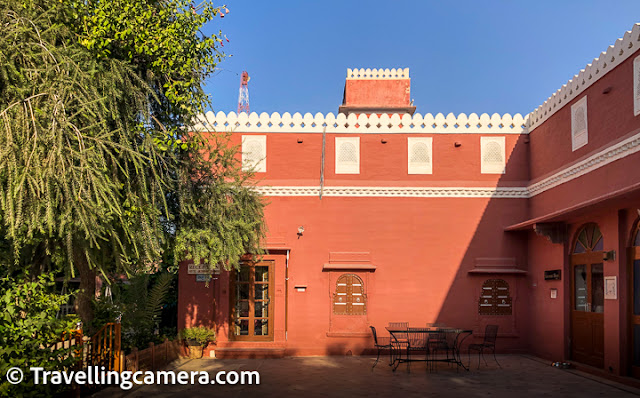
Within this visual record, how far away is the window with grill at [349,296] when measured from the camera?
44.2 ft

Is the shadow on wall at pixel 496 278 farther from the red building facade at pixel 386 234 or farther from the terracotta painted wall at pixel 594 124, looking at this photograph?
the terracotta painted wall at pixel 594 124

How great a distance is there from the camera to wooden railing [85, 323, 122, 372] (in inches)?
338

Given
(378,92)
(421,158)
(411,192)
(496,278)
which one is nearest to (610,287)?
(496,278)

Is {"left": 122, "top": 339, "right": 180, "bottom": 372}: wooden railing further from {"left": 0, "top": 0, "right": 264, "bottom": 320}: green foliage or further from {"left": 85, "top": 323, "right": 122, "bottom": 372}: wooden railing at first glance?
{"left": 0, "top": 0, "right": 264, "bottom": 320}: green foliage

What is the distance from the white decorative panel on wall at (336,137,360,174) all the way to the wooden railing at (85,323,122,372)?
6.50 meters

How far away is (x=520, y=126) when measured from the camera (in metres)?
14.0

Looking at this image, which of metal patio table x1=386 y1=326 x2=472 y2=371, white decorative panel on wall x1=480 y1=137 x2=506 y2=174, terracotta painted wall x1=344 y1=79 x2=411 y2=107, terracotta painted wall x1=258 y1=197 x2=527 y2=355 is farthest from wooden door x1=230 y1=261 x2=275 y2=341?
terracotta painted wall x1=344 y1=79 x2=411 y2=107

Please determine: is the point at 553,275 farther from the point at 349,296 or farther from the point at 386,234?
the point at 349,296

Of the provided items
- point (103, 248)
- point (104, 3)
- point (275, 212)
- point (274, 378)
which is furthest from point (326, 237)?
point (104, 3)

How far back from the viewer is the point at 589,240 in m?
11.1

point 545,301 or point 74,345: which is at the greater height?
point 545,301

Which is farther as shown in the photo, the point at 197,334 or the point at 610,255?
the point at 197,334

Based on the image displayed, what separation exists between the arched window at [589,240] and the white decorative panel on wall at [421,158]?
3.75 meters

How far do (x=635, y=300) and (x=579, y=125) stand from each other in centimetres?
355
